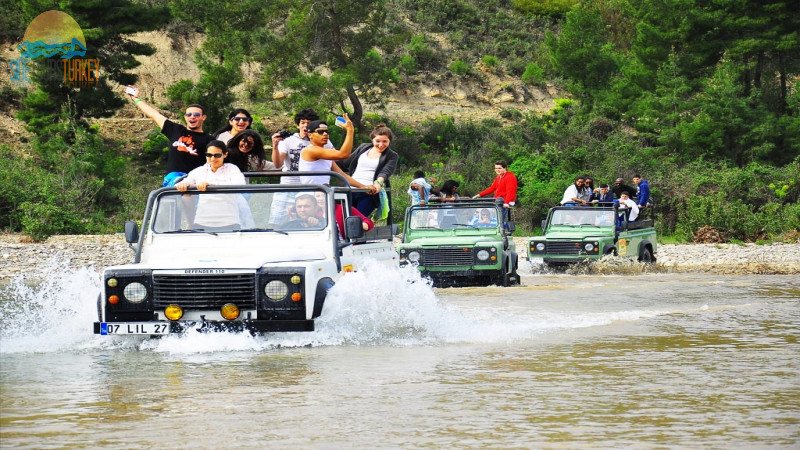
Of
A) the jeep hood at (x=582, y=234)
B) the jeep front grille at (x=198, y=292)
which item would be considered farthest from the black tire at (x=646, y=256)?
the jeep front grille at (x=198, y=292)

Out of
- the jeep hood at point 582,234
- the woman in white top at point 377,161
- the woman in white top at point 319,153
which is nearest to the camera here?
the woman in white top at point 319,153

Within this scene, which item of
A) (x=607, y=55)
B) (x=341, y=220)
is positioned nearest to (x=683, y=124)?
(x=607, y=55)

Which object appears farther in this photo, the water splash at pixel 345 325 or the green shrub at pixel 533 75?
the green shrub at pixel 533 75

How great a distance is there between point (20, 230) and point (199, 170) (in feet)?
57.7

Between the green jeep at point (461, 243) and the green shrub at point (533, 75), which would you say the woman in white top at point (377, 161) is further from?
the green shrub at point (533, 75)

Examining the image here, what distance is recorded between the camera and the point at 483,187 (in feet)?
117

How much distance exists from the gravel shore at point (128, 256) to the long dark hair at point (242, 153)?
9756 millimetres

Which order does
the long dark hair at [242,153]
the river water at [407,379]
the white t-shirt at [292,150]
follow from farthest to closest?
the white t-shirt at [292,150], the long dark hair at [242,153], the river water at [407,379]

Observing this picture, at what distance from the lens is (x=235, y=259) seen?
30.7ft

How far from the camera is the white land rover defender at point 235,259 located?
9.03 m

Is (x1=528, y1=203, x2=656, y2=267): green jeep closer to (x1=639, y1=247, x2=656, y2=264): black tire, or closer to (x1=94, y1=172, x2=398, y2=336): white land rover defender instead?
(x1=639, y1=247, x2=656, y2=264): black tire

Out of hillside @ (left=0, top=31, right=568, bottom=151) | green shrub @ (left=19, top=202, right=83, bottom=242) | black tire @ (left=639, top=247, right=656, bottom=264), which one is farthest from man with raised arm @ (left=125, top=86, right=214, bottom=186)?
hillside @ (left=0, top=31, right=568, bottom=151)

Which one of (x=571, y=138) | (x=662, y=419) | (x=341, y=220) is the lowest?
(x=662, y=419)

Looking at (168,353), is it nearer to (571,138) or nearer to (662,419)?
(662,419)
